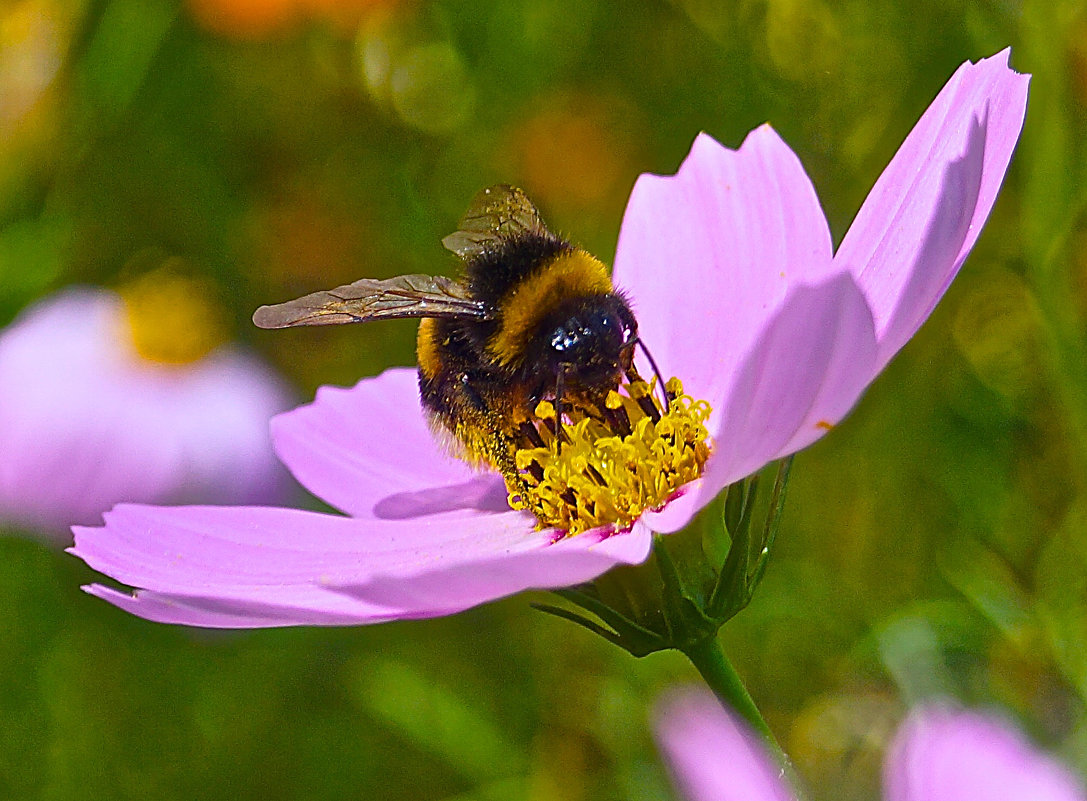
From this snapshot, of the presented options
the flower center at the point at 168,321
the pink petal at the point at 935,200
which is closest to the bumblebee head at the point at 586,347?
the pink petal at the point at 935,200

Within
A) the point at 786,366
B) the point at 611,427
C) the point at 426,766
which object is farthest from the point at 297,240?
the point at 786,366

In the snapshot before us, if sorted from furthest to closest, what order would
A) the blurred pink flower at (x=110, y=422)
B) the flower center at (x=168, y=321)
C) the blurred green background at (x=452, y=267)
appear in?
1. the flower center at (x=168, y=321)
2. the blurred pink flower at (x=110, y=422)
3. the blurred green background at (x=452, y=267)

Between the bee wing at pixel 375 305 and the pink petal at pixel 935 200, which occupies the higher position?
the pink petal at pixel 935 200

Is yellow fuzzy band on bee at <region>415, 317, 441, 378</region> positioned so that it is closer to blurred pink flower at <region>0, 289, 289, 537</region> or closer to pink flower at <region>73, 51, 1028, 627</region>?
pink flower at <region>73, 51, 1028, 627</region>

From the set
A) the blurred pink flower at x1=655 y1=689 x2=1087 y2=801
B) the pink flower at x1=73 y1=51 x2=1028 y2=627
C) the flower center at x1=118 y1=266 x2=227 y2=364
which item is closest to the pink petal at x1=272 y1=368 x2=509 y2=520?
the pink flower at x1=73 y1=51 x2=1028 y2=627

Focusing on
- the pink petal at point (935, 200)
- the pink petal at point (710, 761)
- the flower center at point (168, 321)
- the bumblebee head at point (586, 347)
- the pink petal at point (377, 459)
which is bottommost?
the flower center at point (168, 321)

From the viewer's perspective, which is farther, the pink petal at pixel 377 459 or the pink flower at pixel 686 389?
the pink petal at pixel 377 459

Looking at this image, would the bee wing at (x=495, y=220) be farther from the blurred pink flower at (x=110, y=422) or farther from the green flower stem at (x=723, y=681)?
the blurred pink flower at (x=110, y=422)

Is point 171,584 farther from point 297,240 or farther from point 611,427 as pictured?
point 297,240
